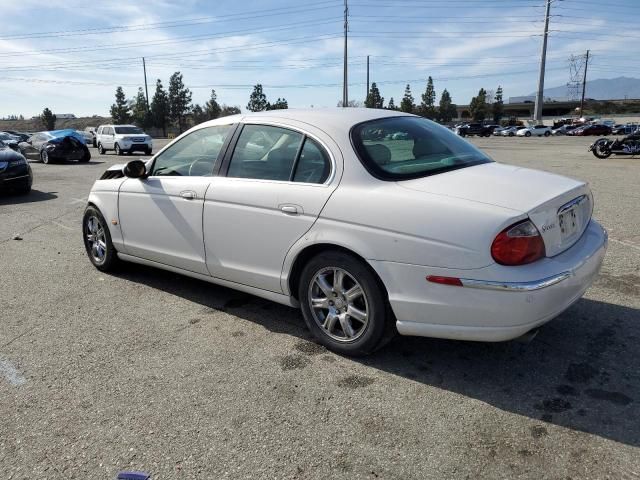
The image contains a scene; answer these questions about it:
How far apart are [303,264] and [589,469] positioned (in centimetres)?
203

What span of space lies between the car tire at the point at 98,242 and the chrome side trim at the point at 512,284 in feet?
12.3

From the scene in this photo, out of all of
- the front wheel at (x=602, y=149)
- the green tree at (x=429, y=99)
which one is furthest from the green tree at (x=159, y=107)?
the front wheel at (x=602, y=149)

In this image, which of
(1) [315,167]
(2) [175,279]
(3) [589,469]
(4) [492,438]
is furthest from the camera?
(2) [175,279]

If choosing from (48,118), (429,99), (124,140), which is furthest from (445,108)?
(124,140)

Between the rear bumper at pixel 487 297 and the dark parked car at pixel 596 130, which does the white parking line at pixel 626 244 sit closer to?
the rear bumper at pixel 487 297

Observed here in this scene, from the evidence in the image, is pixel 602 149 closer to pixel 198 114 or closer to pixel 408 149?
pixel 408 149

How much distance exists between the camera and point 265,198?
3.70 m

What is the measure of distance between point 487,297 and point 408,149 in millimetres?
1330

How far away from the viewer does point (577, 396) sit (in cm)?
294

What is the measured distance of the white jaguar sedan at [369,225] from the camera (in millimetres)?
2855

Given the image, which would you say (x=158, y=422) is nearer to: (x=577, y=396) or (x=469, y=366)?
(x=469, y=366)

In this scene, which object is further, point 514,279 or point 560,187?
point 560,187

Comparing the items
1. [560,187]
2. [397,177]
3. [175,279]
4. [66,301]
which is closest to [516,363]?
[560,187]

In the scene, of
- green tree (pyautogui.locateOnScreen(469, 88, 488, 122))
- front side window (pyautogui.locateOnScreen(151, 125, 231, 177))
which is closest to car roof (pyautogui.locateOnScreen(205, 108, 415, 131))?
front side window (pyautogui.locateOnScreen(151, 125, 231, 177))
